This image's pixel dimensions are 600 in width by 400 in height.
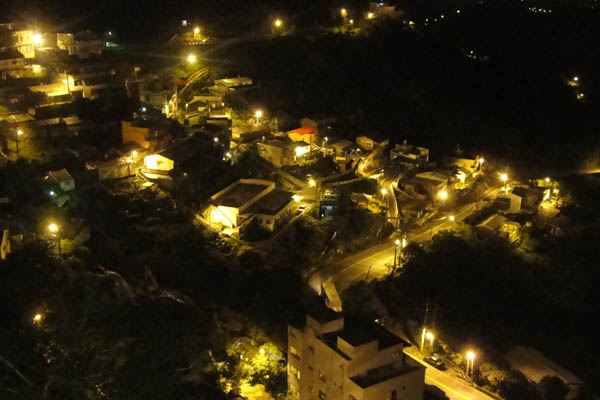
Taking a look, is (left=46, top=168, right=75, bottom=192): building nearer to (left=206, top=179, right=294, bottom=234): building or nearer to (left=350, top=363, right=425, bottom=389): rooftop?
(left=206, top=179, right=294, bottom=234): building

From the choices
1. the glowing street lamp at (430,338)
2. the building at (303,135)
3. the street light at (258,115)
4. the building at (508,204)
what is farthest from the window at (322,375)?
the street light at (258,115)

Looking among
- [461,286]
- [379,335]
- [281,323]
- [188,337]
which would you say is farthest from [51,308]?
[461,286]

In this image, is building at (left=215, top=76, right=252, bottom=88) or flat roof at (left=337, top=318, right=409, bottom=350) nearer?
flat roof at (left=337, top=318, right=409, bottom=350)

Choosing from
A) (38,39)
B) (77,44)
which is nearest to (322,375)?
(77,44)

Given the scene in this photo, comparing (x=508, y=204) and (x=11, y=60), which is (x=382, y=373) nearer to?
(x=508, y=204)

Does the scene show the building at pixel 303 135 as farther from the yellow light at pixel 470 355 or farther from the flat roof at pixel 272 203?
the yellow light at pixel 470 355

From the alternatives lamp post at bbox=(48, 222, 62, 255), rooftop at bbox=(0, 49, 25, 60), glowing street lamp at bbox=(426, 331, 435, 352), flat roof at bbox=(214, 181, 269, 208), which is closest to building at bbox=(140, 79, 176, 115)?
rooftop at bbox=(0, 49, 25, 60)

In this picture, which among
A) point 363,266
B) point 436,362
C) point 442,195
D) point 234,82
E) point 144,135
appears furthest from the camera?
point 234,82
